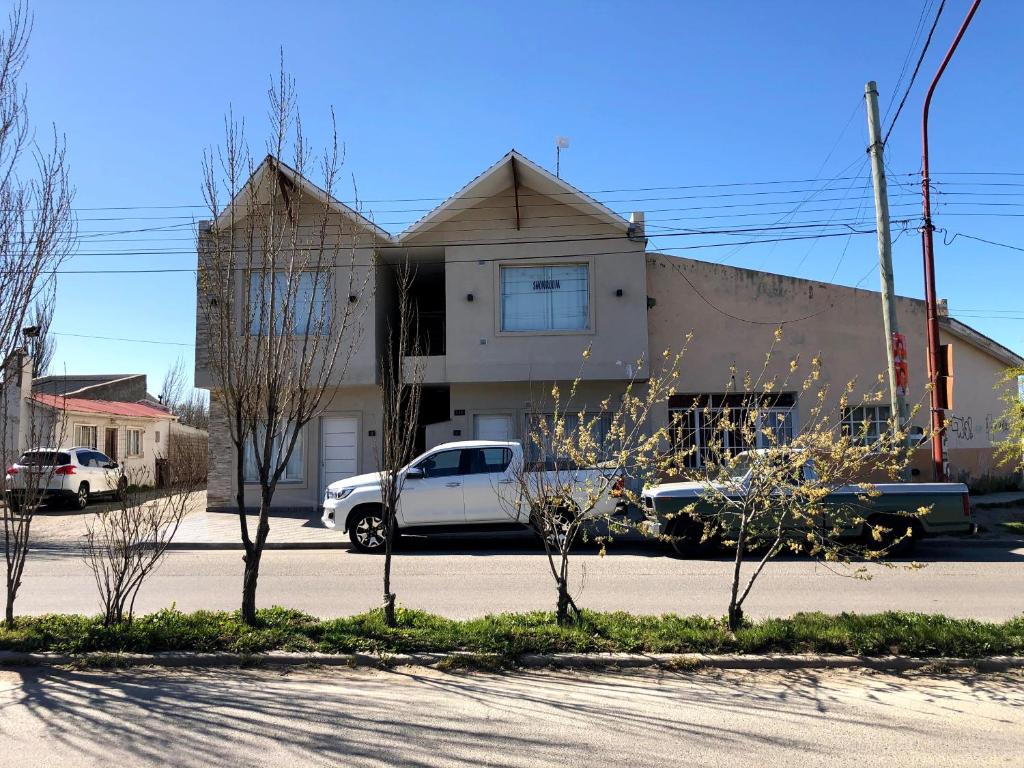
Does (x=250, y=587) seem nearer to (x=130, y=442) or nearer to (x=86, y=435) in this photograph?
(x=86, y=435)

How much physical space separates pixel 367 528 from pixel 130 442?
21911mm

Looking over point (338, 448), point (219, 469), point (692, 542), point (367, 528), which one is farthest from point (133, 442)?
point (692, 542)

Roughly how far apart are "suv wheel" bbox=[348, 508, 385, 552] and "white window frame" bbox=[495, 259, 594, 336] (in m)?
6.36

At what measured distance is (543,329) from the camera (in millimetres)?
18172

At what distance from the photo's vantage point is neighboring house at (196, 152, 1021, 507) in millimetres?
17844

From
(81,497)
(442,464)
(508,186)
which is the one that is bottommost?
(81,497)

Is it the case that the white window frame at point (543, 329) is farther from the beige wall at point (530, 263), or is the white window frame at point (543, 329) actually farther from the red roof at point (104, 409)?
the red roof at point (104, 409)

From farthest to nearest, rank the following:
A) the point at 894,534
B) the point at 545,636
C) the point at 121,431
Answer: the point at 121,431, the point at 894,534, the point at 545,636

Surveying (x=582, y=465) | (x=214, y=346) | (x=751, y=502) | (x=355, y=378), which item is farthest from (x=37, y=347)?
(x=355, y=378)

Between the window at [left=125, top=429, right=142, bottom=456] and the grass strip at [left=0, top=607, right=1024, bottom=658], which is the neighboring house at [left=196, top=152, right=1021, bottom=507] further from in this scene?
the window at [left=125, top=429, right=142, bottom=456]

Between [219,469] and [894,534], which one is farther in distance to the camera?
[219,469]

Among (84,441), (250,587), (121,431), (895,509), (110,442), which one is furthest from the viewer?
(121,431)

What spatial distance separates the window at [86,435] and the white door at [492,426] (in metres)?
15.7

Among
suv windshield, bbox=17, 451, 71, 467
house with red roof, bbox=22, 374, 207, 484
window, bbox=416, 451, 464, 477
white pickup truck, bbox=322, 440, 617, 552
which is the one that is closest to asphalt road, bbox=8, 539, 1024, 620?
white pickup truck, bbox=322, 440, 617, 552
